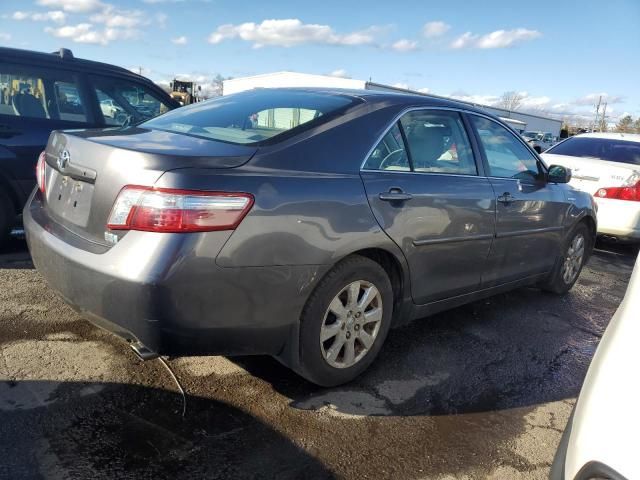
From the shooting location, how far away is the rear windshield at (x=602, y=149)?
7754mm

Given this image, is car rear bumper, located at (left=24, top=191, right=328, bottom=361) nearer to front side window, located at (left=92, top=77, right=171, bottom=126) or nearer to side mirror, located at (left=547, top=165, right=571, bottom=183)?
side mirror, located at (left=547, top=165, right=571, bottom=183)

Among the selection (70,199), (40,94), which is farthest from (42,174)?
(40,94)

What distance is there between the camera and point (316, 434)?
8.46 ft

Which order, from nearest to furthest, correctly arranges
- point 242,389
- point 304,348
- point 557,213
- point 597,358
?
point 597,358 < point 304,348 < point 242,389 < point 557,213

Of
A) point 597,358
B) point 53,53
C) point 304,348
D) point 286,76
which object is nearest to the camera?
point 597,358

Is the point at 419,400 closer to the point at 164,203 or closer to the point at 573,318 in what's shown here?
the point at 164,203

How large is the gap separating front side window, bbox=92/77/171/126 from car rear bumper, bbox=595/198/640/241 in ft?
18.1

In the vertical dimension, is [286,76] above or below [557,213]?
above

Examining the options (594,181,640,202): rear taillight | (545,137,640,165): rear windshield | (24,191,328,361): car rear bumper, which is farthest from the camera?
(545,137,640,165): rear windshield

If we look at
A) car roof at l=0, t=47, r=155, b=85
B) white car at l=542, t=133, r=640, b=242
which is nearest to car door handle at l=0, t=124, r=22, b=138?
car roof at l=0, t=47, r=155, b=85

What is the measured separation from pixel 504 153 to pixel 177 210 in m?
2.75

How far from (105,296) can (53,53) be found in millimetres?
3707

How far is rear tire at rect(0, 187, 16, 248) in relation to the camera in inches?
183

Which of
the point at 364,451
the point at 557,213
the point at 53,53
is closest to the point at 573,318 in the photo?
the point at 557,213
